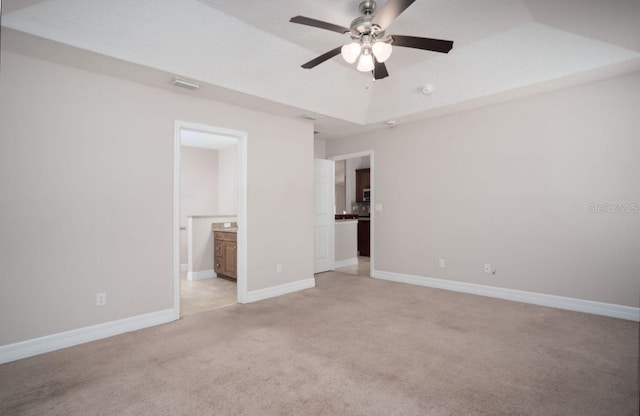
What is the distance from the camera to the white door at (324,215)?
624cm

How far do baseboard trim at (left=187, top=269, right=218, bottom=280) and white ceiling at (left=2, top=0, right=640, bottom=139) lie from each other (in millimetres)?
3174

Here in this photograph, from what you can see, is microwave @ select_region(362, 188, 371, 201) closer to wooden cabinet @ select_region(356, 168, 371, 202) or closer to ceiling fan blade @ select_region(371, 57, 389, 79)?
wooden cabinet @ select_region(356, 168, 371, 202)

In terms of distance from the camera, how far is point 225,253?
5.66m

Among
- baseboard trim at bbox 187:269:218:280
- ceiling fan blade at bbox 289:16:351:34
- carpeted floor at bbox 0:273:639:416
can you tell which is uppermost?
ceiling fan blade at bbox 289:16:351:34

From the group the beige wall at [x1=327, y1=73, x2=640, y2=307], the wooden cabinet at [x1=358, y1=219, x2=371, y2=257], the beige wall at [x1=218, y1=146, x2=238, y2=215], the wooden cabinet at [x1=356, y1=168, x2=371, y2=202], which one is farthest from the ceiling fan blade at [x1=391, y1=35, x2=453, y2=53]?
the wooden cabinet at [x1=356, y1=168, x2=371, y2=202]

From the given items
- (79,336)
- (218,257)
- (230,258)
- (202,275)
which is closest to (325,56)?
(79,336)

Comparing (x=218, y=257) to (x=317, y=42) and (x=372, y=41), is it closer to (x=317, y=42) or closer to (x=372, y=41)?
(x=317, y=42)

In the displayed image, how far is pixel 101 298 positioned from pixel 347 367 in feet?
7.99

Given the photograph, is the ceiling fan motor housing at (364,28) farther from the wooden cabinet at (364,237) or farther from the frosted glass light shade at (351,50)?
the wooden cabinet at (364,237)

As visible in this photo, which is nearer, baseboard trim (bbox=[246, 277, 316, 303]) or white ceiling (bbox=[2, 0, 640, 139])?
white ceiling (bbox=[2, 0, 640, 139])

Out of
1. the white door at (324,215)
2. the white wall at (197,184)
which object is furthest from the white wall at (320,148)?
the white wall at (197,184)

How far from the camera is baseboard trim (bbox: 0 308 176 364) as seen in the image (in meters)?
2.73

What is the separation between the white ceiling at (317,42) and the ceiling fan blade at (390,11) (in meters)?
0.70

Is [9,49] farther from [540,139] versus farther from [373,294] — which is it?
[540,139]
